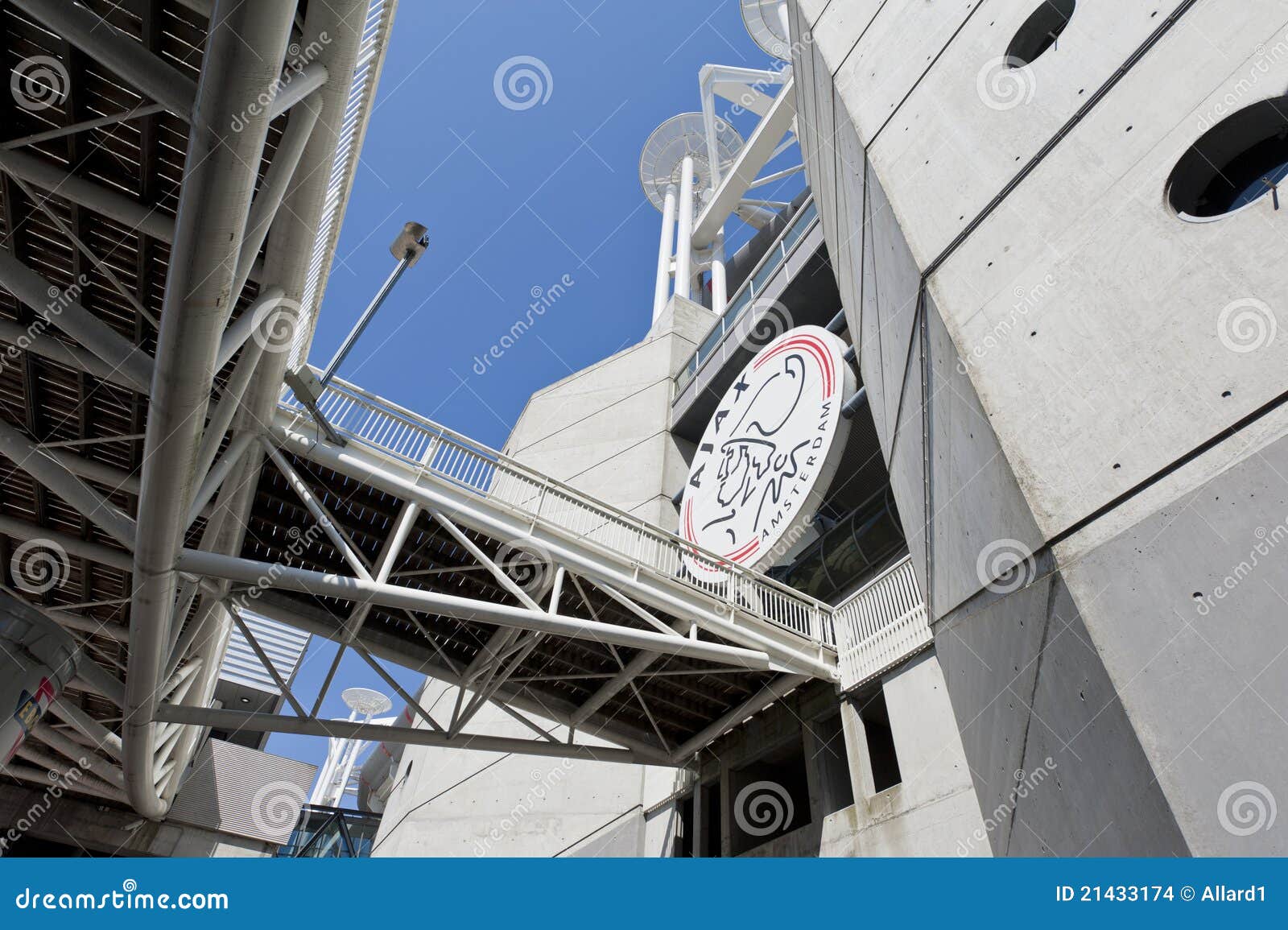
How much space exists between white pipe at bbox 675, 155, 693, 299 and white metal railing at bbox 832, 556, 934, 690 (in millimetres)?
25003

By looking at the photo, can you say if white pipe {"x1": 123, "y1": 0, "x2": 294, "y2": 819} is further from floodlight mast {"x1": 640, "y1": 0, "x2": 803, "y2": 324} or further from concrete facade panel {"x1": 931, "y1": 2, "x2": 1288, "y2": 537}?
floodlight mast {"x1": 640, "y1": 0, "x2": 803, "y2": 324}

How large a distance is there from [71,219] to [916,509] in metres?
A: 9.28

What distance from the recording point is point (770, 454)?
16891 mm

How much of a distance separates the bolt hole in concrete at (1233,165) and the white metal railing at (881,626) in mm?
9602

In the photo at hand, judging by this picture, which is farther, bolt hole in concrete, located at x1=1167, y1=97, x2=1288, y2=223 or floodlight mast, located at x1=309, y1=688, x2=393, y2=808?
floodlight mast, located at x1=309, y1=688, x2=393, y2=808

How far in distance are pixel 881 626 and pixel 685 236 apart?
31.3 m

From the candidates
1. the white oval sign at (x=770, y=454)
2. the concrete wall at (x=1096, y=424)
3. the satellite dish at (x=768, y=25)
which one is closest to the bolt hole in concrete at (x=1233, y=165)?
the concrete wall at (x=1096, y=424)

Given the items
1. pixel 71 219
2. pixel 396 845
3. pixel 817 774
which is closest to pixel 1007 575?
pixel 71 219

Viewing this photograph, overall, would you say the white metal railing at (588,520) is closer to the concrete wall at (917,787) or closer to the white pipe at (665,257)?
the concrete wall at (917,787)

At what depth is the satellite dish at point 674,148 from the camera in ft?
159

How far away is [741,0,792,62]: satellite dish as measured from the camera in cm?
4022

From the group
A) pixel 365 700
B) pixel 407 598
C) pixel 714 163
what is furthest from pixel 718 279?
pixel 365 700

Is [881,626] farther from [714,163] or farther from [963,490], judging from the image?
[714,163]

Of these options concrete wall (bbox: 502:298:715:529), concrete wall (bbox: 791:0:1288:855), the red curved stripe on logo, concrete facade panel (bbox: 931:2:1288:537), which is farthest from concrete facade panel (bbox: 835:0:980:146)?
concrete wall (bbox: 502:298:715:529)
